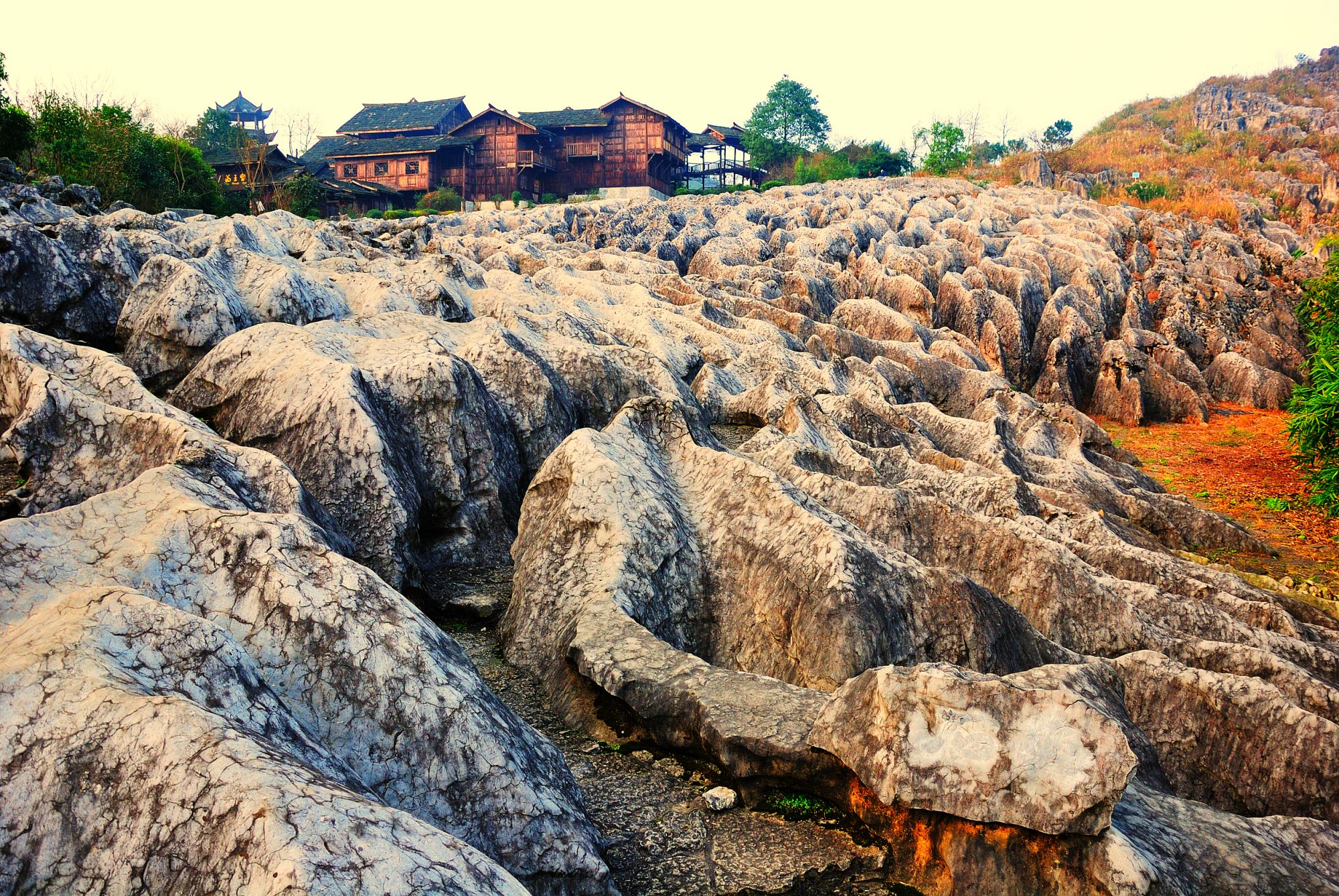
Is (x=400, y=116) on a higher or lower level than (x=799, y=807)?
higher

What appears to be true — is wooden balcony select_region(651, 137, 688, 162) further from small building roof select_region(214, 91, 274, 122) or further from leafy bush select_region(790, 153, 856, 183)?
small building roof select_region(214, 91, 274, 122)

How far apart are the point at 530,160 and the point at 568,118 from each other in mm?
6145

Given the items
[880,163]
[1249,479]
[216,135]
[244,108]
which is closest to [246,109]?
[244,108]

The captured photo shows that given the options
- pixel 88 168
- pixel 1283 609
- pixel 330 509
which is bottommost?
pixel 1283 609

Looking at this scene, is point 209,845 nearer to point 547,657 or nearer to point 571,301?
point 547,657

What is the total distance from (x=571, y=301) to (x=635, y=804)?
1373 cm

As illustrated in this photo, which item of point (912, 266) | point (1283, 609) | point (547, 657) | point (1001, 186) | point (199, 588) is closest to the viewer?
point (199, 588)

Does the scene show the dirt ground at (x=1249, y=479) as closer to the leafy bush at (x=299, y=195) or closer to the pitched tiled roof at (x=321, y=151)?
the leafy bush at (x=299, y=195)

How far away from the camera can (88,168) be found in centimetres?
3288

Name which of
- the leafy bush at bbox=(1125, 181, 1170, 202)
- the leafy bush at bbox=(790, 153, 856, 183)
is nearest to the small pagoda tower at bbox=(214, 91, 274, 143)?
the leafy bush at bbox=(790, 153, 856, 183)

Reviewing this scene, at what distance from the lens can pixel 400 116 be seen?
71312 millimetres

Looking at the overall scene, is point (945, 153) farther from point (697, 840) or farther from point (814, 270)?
point (697, 840)

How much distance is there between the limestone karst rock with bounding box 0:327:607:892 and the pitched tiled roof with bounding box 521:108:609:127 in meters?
65.5

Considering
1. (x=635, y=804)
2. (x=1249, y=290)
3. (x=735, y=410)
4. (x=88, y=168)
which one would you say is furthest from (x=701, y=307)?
(x=1249, y=290)
